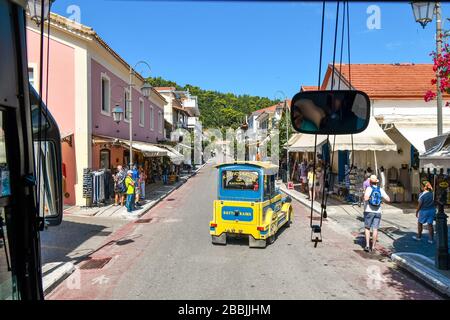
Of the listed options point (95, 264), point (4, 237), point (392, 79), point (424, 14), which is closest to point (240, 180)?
point (95, 264)

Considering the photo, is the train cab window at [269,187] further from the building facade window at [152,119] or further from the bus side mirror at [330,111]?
the building facade window at [152,119]

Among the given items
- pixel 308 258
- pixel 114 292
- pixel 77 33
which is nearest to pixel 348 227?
pixel 308 258

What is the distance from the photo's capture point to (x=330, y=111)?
11.0ft

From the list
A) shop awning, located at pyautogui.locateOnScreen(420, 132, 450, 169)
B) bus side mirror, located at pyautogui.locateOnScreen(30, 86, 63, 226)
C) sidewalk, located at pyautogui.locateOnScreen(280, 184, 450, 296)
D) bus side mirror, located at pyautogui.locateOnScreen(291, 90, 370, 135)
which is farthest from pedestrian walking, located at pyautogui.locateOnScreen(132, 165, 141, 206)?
bus side mirror, located at pyautogui.locateOnScreen(291, 90, 370, 135)

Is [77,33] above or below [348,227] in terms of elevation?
above

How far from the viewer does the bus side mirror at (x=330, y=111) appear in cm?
332

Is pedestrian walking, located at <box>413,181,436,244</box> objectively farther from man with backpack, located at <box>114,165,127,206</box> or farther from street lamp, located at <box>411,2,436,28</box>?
man with backpack, located at <box>114,165,127,206</box>

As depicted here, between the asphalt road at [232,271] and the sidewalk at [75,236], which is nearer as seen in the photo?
the asphalt road at [232,271]

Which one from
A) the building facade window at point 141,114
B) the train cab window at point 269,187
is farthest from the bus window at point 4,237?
→ the building facade window at point 141,114

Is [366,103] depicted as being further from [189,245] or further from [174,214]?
[174,214]

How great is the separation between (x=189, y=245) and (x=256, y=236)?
169 centimetres

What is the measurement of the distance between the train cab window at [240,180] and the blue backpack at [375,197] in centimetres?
264

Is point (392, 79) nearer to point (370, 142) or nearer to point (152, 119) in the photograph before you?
point (370, 142)
